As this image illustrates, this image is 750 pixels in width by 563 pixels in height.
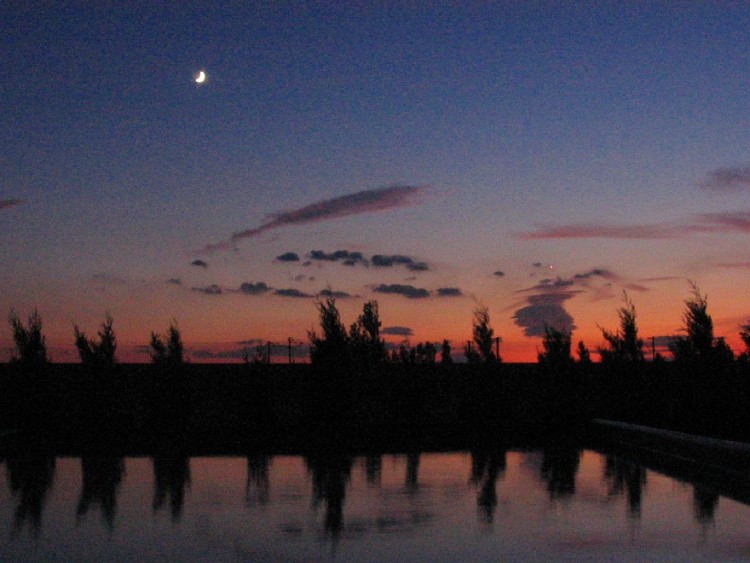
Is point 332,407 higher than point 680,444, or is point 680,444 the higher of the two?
point 332,407

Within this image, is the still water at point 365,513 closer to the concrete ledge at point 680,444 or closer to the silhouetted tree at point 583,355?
the concrete ledge at point 680,444

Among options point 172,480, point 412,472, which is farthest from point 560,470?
point 172,480

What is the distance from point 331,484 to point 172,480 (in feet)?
7.60

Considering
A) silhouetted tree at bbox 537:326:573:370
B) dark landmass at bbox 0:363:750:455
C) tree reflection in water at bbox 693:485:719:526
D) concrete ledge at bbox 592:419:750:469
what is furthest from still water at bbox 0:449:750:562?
silhouetted tree at bbox 537:326:573:370

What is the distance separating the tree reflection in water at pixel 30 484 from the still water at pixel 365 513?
1.1 inches

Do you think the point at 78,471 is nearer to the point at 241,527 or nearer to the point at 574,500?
the point at 241,527

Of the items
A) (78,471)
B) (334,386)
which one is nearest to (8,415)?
(334,386)

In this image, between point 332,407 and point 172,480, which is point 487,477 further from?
point 332,407

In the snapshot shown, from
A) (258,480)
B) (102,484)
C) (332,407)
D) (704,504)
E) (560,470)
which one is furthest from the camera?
(332,407)

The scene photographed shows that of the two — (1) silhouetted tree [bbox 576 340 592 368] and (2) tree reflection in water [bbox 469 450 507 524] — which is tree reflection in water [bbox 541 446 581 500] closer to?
(2) tree reflection in water [bbox 469 450 507 524]

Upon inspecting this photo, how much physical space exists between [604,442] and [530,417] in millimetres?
8385

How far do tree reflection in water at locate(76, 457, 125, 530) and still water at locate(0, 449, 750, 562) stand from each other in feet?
0.10

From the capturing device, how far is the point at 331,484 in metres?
13.3

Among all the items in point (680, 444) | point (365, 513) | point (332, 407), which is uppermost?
point (332, 407)
